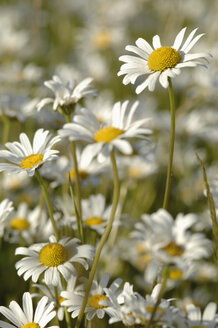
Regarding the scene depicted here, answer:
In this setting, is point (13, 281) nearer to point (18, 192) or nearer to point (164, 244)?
point (18, 192)

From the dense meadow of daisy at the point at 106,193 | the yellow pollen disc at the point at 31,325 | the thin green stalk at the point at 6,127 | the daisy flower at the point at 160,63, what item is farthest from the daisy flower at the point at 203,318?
the thin green stalk at the point at 6,127

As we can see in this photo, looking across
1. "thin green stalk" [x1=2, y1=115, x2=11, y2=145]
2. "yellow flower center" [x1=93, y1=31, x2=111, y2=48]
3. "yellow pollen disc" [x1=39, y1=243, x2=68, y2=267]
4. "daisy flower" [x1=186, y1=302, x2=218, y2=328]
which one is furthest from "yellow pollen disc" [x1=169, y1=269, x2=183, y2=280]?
"yellow flower center" [x1=93, y1=31, x2=111, y2=48]

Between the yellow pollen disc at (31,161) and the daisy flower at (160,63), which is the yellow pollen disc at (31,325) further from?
the daisy flower at (160,63)

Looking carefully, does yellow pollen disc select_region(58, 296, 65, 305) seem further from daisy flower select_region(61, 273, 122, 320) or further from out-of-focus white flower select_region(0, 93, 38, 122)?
out-of-focus white flower select_region(0, 93, 38, 122)

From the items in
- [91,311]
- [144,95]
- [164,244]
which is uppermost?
[144,95]

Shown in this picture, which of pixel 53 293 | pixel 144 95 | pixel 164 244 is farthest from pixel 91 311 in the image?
pixel 144 95
